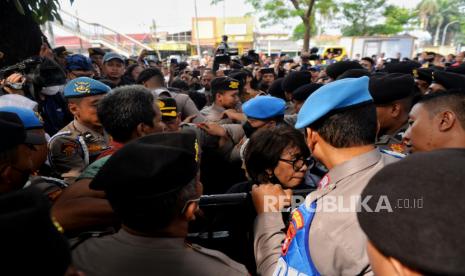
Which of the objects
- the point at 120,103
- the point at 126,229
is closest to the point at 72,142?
the point at 120,103

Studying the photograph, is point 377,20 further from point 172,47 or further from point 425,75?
point 425,75

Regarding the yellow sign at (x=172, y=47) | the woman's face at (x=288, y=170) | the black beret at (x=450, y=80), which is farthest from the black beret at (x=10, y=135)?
the yellow sign at (x=172, y=47)

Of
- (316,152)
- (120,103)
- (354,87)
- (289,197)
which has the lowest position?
(289,197)

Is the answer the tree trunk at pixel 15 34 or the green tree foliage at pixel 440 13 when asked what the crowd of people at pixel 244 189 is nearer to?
the tree trunk at pixel 15 34

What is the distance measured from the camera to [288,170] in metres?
2.21

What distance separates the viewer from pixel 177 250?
1178 mm

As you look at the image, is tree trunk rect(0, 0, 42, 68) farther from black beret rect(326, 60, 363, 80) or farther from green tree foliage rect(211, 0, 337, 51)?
green tree foliage rect(211, 0, 337, 51)

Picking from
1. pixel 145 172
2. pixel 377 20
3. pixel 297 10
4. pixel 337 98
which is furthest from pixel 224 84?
pixel 377 20

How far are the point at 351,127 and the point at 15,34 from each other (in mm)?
4058

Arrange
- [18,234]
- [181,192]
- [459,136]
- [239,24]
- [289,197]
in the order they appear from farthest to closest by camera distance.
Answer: [239,24], [459,136], [289,197], [181,192], [18,234]

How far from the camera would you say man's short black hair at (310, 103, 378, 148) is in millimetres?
1443

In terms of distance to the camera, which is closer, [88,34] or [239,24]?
[88,34]

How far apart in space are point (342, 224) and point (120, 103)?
148 centimetres

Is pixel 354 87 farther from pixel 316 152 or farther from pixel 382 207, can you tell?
pixel 382 207
